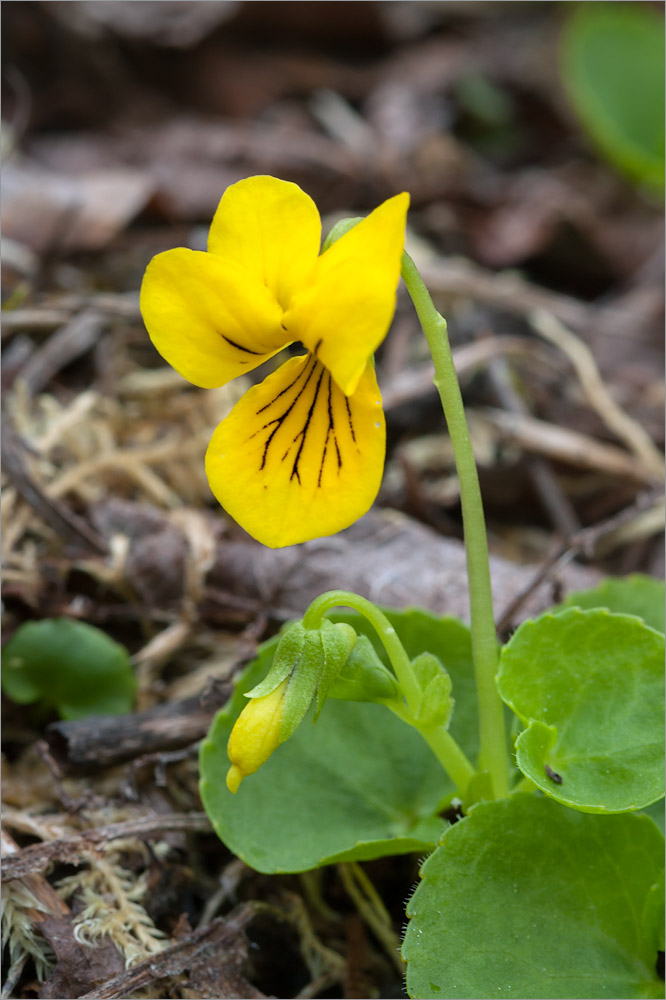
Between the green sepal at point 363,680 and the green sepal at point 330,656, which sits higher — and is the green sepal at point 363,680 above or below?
below

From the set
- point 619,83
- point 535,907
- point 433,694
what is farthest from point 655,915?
point 619,83

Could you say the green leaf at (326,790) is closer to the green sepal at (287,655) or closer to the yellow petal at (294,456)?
the green sepal at (287,655)

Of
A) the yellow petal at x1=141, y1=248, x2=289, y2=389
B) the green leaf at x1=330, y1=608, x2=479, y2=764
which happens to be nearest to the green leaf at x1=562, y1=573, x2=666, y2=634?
the green leaf at x1=330, y1=608, x2=479, y2=764

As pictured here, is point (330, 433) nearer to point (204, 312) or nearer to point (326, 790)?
point (204, 312)

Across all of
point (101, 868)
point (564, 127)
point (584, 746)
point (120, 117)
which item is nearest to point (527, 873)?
point (584, 746)

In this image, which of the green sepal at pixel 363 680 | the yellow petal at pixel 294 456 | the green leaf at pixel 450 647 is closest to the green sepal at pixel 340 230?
the yellow petal at pixel 294 456

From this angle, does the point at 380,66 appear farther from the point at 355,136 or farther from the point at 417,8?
the point at 355,136
